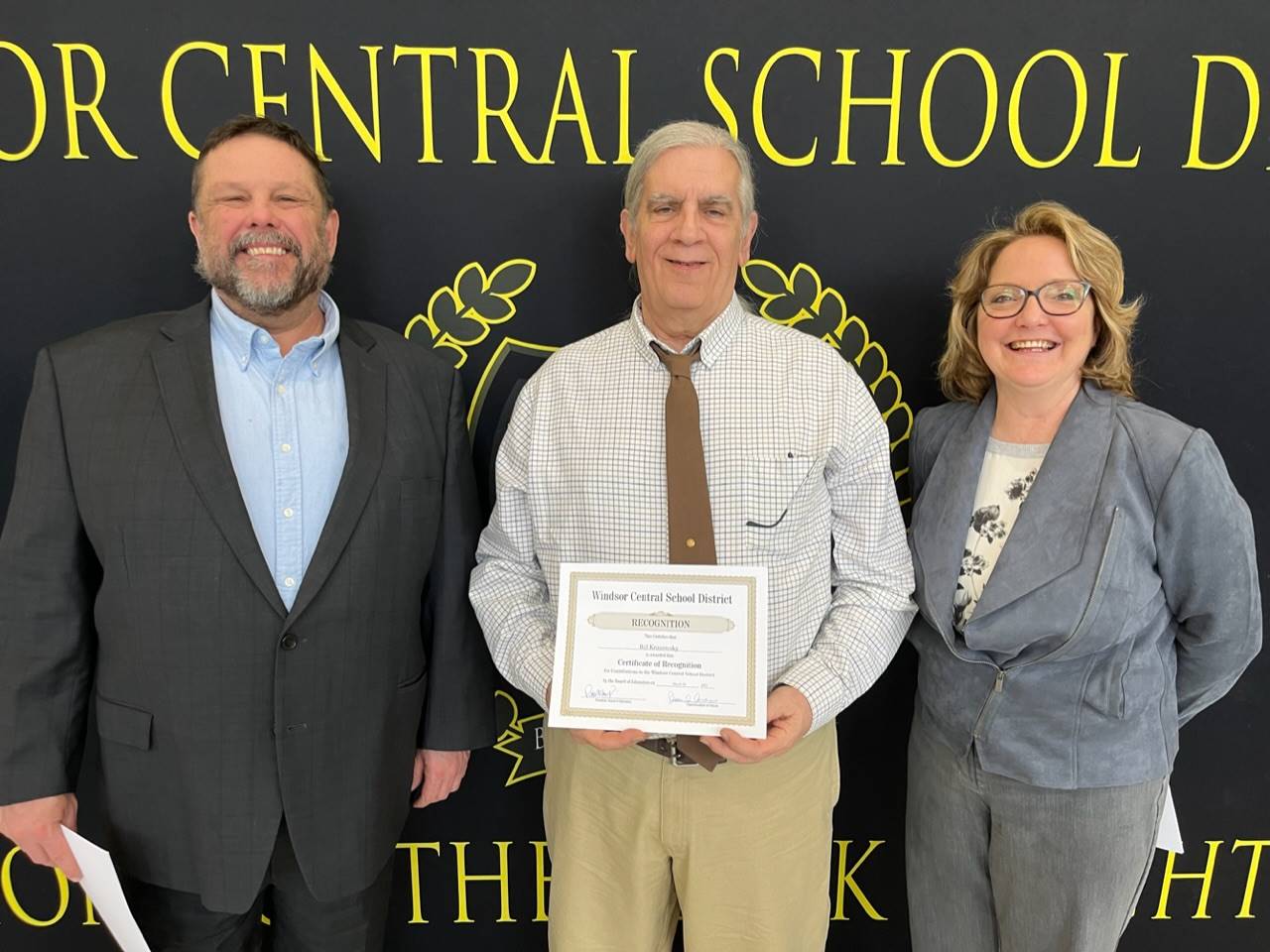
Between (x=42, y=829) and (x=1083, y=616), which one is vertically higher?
(x=1083, y=616)

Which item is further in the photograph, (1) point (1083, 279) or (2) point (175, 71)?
(2) point (175, 71)

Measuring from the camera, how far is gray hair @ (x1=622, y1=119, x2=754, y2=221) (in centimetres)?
159

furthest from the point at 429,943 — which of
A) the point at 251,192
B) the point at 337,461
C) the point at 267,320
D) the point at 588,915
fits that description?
the point at 251,192

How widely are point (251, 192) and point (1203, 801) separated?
2.72 metres

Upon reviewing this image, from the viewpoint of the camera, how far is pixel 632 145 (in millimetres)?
1935

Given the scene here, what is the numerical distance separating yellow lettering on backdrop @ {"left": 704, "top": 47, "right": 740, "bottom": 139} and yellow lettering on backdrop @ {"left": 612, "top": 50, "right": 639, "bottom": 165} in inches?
6.8

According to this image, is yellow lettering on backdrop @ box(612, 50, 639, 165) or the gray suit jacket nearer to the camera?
the gray suit jacket

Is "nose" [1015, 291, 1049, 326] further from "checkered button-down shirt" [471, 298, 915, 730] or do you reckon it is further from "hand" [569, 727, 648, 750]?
"hand" [569, 727, 648, 750]

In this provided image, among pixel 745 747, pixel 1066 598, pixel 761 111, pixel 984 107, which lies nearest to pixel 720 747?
pixel 745 747

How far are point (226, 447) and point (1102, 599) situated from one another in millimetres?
1578

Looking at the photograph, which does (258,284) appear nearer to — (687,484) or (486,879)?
(687,484)

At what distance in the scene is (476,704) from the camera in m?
1.80

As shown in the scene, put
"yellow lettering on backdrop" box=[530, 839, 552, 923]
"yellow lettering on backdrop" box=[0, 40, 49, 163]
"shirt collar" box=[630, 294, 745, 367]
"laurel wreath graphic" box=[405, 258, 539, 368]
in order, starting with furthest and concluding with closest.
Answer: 1. "yellow lettering on backdrop" box=[530, 839, 552, 923]
2. "laurel wreath graphic" box=[405, 258, 539, 368]
3. "yellow lettering on backdrop" box=[0, 40, 49, 163]
4. "shirt collar" box=[630, 294, 745, 367]

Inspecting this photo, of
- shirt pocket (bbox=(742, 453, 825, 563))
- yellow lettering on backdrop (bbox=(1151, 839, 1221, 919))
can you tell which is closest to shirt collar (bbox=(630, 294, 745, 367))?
shirt pocket (bbox=(742, 453, 825, 563))
